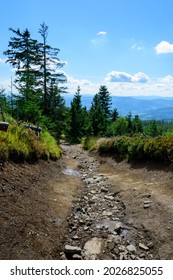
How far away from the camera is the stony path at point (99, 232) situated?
5.70 meters

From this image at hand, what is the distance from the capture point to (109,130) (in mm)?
42750

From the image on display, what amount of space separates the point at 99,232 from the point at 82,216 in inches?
43.6

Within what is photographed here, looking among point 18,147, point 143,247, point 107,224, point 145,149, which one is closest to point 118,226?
point 107,224

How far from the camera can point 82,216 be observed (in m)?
7.73

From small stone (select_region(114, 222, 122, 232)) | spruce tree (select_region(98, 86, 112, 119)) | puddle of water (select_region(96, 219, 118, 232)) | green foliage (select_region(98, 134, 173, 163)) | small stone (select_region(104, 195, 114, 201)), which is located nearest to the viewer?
small stone (select_region(114, 222, 122, 232))

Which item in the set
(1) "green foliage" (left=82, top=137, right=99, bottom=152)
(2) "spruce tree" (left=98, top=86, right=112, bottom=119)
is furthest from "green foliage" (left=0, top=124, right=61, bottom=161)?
(2) "spruce tree" (left=98, top=86, right=112, bottom=119)

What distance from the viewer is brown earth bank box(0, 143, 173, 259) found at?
5.64 metres

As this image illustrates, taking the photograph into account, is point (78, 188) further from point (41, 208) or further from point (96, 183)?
point (41, 208)

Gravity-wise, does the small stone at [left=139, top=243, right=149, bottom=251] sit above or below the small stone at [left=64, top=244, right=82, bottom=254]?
below

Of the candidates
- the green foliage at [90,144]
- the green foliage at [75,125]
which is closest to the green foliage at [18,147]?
the green foliage at [90,144]

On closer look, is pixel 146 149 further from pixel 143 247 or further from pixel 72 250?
pixel 72 250

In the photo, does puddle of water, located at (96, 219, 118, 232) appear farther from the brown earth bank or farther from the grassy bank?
the grassy bank

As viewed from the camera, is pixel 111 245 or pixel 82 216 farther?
pixel 82 216
